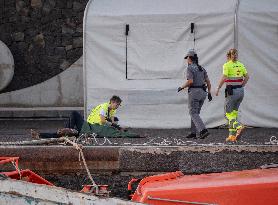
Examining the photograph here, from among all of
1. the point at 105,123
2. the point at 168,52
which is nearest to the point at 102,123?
the point at 105,123

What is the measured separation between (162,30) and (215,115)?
6.80ft

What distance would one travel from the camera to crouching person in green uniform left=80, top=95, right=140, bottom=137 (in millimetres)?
13219

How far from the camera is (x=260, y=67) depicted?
16062mm

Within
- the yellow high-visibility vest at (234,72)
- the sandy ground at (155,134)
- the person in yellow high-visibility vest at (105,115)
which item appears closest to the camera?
the sandy ground at (155,134)

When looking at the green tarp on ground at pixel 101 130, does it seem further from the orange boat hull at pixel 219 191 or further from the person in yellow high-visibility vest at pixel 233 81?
the orange boat hull at pixel 219 191

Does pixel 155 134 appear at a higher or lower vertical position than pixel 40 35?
lower

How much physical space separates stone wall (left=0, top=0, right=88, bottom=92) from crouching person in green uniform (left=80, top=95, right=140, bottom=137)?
5.89 metres

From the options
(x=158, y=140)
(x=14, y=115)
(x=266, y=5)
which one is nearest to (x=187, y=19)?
(x=266, y=5)

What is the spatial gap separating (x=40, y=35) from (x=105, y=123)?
6640mm

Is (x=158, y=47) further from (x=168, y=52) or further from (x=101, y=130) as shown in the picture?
(x=101, y=130)

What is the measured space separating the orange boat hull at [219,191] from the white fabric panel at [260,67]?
27.9 ft

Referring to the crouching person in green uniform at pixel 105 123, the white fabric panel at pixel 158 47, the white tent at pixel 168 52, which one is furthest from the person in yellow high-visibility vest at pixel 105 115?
the white fabric panel at pixel 158 47

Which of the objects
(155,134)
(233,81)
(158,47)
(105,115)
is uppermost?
(158,47)

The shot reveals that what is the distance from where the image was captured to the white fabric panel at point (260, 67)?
15.9m
